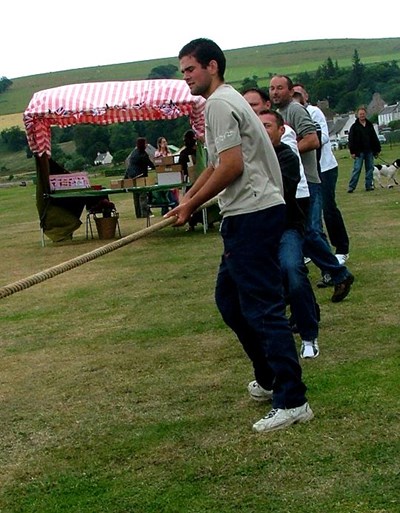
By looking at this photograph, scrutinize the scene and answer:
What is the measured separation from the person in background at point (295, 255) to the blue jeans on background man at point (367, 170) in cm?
1706

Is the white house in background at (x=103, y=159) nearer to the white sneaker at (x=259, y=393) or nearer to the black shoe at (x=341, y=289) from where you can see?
the black shoe at (x=341, y=289)

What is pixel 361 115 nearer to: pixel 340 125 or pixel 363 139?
pixel 363 139

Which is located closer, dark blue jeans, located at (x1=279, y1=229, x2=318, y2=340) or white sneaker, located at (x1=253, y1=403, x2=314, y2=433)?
white sneaker, located at (x1=253, y1=403, x2=314, y2=433)

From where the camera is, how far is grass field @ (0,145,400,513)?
14.6 feet

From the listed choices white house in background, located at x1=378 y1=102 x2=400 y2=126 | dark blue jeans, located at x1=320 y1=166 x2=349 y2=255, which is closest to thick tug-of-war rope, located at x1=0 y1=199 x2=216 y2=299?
dark blue jeans, located at x1=320 y1=166 x2=349 y2=255

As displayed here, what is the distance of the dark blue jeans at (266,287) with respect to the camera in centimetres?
517

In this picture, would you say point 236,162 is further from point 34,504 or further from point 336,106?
point 336,106

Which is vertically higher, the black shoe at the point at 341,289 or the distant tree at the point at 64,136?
the black shoe at the point at 341,289

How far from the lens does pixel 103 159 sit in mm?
64688

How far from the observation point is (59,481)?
4.82 metres

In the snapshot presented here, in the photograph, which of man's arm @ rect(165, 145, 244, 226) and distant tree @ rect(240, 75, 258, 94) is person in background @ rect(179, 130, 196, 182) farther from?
man's arm @ rect(165, 145, 244, 226)

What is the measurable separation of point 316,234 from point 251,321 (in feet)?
11.3

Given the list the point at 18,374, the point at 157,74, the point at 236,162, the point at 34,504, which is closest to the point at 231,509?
the point at 34,504

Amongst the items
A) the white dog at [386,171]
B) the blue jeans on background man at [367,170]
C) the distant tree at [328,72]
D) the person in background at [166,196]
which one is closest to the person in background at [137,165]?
the person in background at [166,196]
